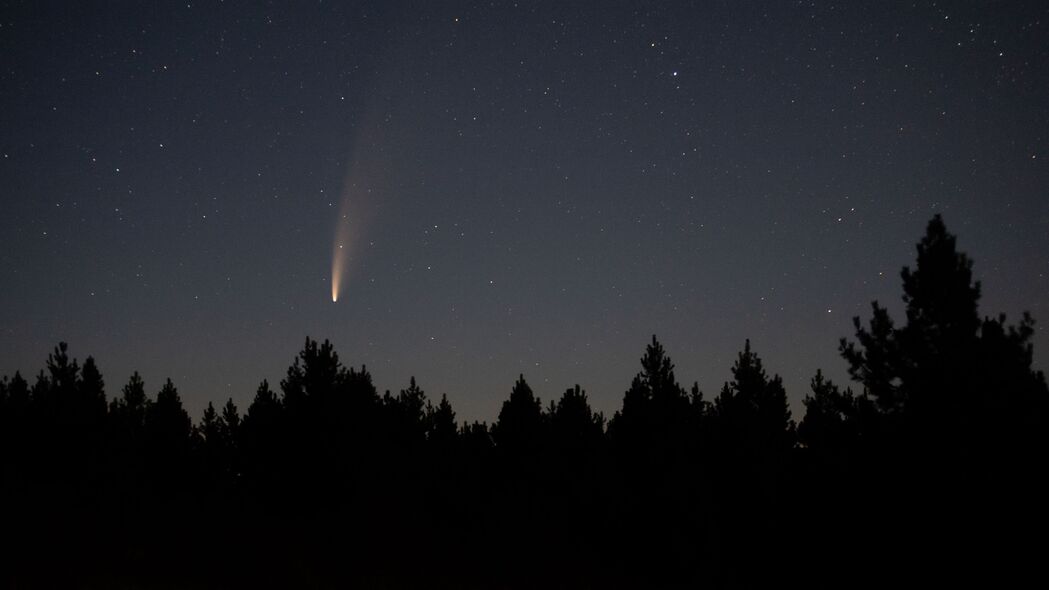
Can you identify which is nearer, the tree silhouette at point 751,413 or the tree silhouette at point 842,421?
the tree silhouette at point 842,421

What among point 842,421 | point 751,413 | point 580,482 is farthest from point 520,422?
point 842,421

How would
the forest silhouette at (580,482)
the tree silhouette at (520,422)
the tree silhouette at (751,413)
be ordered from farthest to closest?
the tree silhouette at (520,422) → the tree silhouette at (751,413) → the forest silhouette at (580,482)

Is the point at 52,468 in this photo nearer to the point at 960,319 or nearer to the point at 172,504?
the point at 172,504

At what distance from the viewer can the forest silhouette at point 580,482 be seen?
1386cm

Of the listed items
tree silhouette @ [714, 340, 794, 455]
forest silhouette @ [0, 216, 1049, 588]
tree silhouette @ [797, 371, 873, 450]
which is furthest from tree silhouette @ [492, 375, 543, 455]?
tree silhouette @ [797, 371, 873, 450]

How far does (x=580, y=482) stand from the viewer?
105 ft

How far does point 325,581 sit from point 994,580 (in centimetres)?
1455

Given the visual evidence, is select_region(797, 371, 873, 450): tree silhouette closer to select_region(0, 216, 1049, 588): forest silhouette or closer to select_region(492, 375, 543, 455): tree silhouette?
select_region(0, 216, 1049, 588): forest silhouette

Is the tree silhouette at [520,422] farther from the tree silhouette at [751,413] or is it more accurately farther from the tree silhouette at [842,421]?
the tree silhouette at [842,421]

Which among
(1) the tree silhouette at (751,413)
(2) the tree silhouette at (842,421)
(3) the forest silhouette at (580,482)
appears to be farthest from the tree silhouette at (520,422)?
(2) the tree silhouette at (842,421)

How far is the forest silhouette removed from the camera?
13.9 meters

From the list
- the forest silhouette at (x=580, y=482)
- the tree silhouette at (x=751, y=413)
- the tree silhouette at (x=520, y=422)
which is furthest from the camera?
the tree silhouette at (x=520, y=422)

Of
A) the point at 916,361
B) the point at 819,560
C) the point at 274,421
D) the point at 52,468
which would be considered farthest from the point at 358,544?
the point at 52,468

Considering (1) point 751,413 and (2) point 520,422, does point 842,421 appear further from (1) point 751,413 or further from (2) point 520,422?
(2) point 520,422
